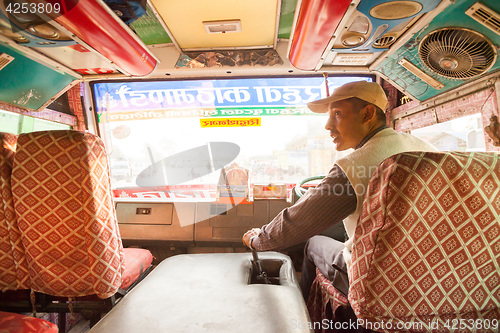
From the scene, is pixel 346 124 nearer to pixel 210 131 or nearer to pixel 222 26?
pixel 222 26

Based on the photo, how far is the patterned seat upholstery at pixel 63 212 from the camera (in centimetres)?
138

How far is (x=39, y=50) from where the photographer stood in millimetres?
2105

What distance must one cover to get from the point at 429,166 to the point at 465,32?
1.34 metres

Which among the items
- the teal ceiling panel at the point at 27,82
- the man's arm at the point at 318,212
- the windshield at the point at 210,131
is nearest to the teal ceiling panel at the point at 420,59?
the windshield at the point at 210,131

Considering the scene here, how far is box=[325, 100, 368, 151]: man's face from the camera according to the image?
1695mm

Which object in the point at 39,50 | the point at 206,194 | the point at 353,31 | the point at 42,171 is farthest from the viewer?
the point at 206,194

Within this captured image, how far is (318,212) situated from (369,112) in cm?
80

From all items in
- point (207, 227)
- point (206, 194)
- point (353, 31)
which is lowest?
point (207, 227)

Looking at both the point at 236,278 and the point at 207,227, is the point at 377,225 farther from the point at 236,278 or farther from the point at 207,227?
the point at 207,227

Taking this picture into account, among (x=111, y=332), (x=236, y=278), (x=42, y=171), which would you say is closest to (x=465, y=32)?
(x=236, y=278)

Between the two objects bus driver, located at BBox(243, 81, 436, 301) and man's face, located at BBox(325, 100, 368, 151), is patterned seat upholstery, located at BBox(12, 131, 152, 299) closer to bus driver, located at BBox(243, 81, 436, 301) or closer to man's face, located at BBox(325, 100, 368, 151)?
bus driver, located at BBox(243, 81, 436, 301)

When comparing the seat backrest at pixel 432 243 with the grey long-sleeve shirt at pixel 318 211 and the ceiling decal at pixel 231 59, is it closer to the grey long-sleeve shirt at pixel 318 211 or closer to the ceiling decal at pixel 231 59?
the grey long-sleeve shirt at pixel 318 211

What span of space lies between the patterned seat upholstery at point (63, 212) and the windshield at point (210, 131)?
1918 millimetres

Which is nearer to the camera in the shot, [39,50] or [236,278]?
[236,278]
